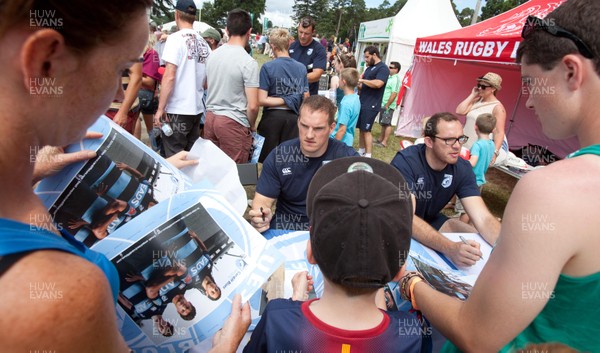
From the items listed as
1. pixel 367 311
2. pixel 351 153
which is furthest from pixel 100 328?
pixel 351 153

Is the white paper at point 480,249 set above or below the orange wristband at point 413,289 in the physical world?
below

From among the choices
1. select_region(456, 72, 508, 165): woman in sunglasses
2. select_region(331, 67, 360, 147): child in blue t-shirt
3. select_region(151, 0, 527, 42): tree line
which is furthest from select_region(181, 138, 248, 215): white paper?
select_region(151, 0, 527, 42): tree line

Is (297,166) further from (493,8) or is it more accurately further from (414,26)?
(493,8)

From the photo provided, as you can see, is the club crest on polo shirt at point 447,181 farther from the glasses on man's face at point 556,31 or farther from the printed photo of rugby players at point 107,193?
the printed photo of rugby players at point 107,193

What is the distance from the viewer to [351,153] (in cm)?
271

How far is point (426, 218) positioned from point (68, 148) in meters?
2.56

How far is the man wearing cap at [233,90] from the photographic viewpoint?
3.52 meters

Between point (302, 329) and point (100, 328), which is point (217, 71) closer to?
point (302, 329)

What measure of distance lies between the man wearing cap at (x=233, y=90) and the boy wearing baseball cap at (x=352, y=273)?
9.39 feet

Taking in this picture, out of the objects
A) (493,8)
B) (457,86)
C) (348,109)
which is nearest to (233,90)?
(348,109)

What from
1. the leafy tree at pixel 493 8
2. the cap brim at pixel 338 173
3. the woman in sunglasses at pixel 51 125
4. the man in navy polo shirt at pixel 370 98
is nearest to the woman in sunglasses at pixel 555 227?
the cap brim at pixel 338 173

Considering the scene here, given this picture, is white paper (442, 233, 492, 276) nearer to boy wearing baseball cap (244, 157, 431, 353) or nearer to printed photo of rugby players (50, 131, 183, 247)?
boy wearing baseball cap (244, 157, 431, 353)

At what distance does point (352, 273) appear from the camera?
890 mm

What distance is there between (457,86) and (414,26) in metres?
2.72
